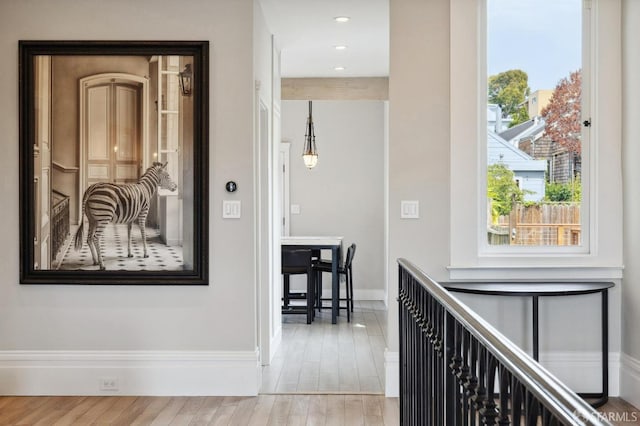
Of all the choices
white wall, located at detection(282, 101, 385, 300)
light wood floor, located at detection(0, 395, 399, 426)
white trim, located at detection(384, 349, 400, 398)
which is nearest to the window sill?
white trim, located at detection(384, 349, 400, 398)

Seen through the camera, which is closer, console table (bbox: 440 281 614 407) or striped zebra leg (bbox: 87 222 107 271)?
console table (bbox: 440 281 614 407)

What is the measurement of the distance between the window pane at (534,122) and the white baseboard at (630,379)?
76 cm

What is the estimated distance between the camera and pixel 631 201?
4.06 meters

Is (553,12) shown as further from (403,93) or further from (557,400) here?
(557,400)

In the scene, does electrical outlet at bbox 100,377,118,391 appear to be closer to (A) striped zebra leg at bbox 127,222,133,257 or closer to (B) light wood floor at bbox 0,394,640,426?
(B) light wood floor at bbox 0,394,640,426

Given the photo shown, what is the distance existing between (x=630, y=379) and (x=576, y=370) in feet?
0.99

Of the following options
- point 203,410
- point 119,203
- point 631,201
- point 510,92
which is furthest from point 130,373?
point 631,201

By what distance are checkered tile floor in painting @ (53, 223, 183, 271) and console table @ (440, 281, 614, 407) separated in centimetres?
169

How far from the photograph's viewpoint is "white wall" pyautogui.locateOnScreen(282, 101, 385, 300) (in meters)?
8.60

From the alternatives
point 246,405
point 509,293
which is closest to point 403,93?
point 509,293

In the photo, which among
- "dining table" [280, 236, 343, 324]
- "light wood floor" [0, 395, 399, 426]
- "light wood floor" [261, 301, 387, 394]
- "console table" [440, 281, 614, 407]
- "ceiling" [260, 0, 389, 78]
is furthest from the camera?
"dining table" [280, 236, 343, 324]

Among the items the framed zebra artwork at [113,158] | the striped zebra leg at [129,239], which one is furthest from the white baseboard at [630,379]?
the striped zebra leg at [129,239]

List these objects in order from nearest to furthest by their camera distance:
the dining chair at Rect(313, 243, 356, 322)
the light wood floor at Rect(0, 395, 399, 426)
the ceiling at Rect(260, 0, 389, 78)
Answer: the light wood floor at Rect(0, 395, 399, 426) < the ceiling at Rect(260, 0, 389, 78) < the dining chair at Rect(313, 243, 356, 322)

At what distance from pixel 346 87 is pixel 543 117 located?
134 inches
